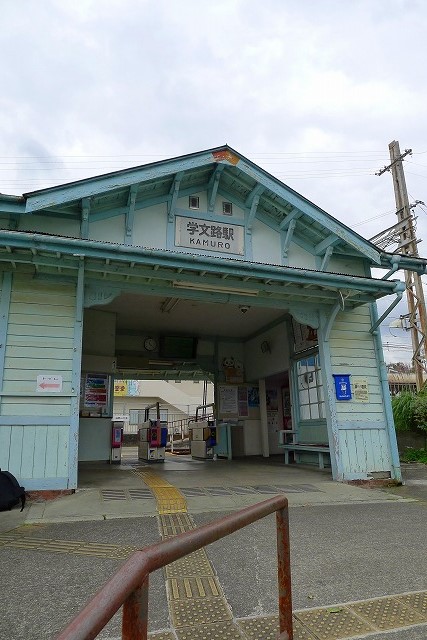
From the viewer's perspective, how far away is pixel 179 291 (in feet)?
23.4

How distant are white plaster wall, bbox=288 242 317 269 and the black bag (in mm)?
5756

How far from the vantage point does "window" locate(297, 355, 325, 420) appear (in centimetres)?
928

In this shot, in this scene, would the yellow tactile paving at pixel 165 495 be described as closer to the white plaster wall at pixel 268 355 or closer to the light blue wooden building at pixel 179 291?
the light blue wooden building at pixel 179 291

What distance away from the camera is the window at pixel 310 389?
9281 millimetres

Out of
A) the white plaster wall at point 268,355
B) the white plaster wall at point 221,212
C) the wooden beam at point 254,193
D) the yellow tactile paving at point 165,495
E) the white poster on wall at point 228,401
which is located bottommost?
the yellow tactile paving at point 165,495

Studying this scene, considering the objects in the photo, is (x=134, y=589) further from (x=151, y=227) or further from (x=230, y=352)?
(x=230, y=352)

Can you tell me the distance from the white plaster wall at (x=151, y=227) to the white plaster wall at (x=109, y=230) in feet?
0.78

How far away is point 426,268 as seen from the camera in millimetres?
8258

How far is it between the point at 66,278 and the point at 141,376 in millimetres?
9968

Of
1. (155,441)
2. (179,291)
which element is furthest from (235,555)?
(155,441)

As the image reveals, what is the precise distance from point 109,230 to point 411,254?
1225 cm

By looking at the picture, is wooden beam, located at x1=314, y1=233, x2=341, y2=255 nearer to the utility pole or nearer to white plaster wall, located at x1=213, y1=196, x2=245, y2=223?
white plaster wall, located at x1=213, y1=196, x2=245, y2=223

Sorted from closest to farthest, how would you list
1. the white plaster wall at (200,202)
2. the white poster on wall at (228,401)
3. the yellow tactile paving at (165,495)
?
the yellow tactile paving at (165,495)
the white plaster wall at (200,202)
the white poster on wall at (228,401)

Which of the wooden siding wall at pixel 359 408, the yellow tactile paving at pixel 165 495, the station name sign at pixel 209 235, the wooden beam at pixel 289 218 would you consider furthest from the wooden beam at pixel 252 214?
the yellow tactile paving at pixel 165 495
